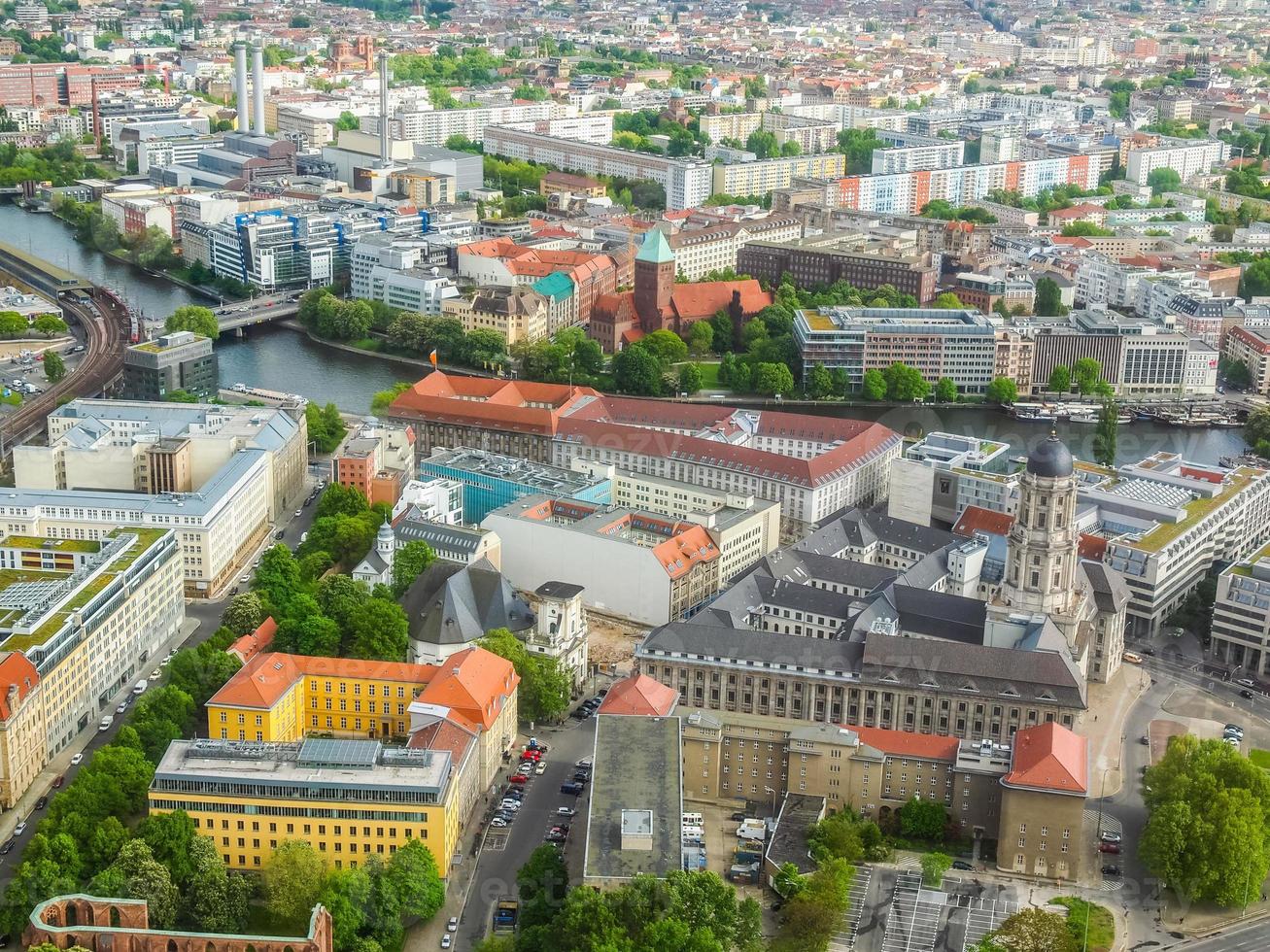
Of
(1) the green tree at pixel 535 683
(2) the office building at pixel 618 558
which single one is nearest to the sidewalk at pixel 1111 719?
(2) the office building at pixel 618 558

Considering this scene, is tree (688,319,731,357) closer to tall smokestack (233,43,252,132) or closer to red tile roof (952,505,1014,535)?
red tile roof (952,505,1014,535)

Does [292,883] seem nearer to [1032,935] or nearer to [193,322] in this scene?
[1032,935]

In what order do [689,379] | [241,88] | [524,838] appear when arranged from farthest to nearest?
[241,88] → [689,379] → [524,838]

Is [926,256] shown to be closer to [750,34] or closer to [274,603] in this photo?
[274,603]

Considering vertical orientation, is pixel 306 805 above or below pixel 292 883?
above

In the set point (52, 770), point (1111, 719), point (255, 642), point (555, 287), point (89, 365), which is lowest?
point (52, 770)

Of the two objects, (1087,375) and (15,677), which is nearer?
(15,677)

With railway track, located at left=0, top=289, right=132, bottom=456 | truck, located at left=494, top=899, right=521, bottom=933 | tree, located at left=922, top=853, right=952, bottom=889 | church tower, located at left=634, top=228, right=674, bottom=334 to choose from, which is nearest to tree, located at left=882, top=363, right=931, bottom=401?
church tower, located at left=634, top=228, right=674, bottom=334

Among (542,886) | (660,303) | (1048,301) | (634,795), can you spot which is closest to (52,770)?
(542,886)
